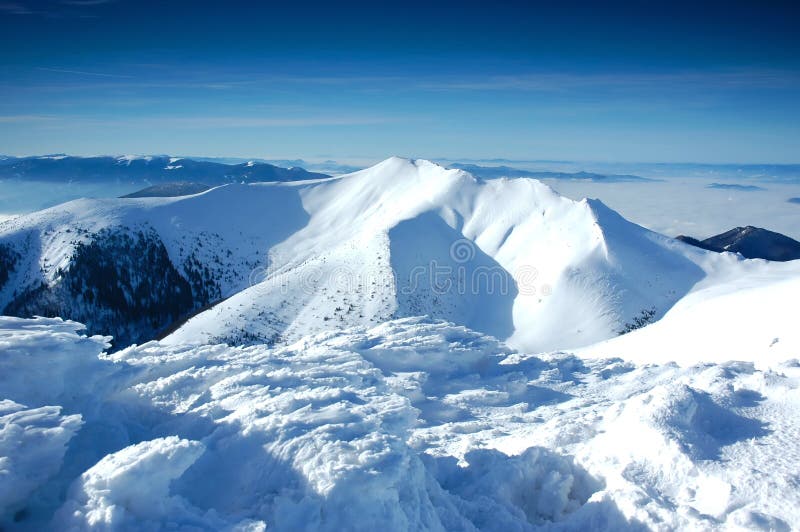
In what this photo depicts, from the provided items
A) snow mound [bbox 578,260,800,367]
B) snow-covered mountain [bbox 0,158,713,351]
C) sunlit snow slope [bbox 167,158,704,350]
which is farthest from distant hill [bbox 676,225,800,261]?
snow mound [bbox 578,260,800,367]

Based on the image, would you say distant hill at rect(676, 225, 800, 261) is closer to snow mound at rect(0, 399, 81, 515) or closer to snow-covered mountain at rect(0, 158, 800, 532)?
snow-covered mountain at rect(0, 158, 800, 532)

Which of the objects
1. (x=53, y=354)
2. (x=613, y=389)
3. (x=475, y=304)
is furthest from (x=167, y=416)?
(x=475, y=304)

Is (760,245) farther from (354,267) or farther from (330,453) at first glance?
(330,453)

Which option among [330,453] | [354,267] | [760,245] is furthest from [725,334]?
[760,245]

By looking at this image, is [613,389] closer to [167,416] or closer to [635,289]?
[167,416]

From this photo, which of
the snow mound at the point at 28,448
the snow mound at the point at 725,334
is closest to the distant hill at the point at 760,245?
the snow mound at the point at 725,334

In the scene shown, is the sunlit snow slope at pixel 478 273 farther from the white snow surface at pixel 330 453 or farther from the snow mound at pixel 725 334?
the white snow surface at pixel 330 453
